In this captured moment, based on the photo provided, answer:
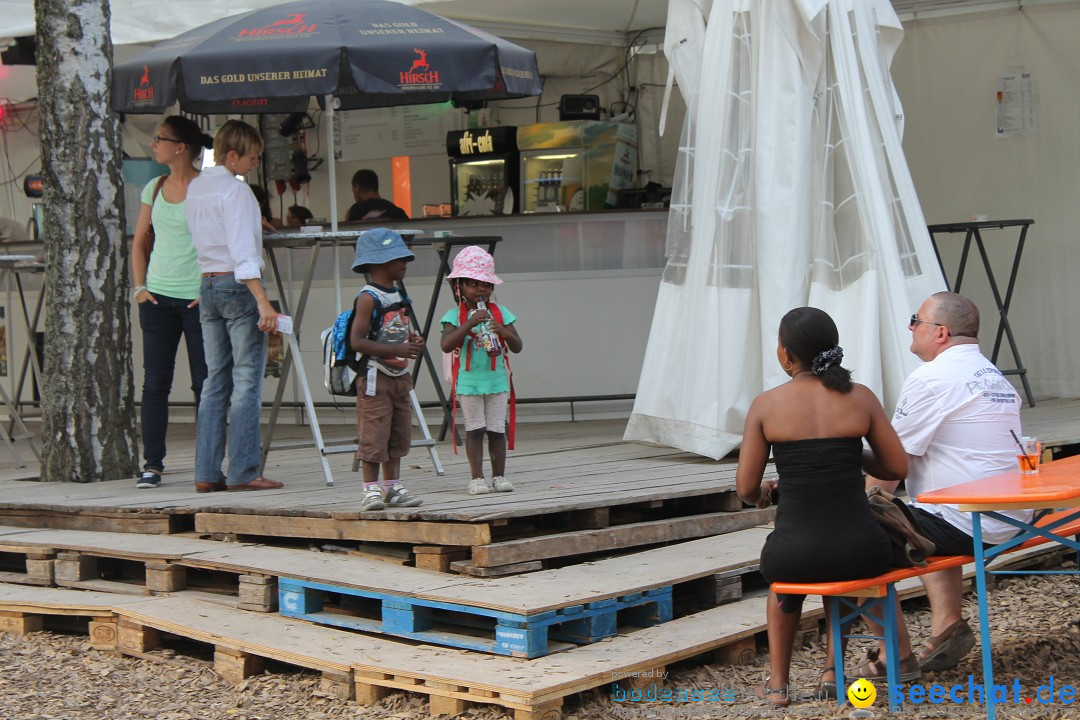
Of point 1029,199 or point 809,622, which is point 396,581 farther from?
point 1029,199

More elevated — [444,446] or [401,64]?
[401,64]

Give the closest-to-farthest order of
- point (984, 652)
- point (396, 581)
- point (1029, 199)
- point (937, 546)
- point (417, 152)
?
1. point (984, 652)
2. point (937, 546)
3. point (396, 581)
4. point (1029, 199)
5. point (417, 152)

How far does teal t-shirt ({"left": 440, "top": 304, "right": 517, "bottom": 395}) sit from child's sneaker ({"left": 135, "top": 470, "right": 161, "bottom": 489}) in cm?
198

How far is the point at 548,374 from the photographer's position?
939cm

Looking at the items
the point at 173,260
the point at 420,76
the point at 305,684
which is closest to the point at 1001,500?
the point at 305,684

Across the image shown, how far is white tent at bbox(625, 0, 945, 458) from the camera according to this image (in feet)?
20.6

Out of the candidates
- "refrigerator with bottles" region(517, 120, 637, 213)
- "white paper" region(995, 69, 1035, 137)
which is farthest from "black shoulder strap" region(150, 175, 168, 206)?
"white paper" region(995, 69, 1035, 137)

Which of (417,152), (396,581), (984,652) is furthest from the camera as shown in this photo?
(417,152)

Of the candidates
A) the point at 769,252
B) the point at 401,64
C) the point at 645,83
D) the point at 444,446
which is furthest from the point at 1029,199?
the point at 401,64

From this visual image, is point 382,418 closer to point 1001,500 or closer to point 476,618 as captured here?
point 476,618

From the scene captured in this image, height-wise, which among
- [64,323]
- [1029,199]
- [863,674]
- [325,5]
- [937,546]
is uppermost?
[325,5]

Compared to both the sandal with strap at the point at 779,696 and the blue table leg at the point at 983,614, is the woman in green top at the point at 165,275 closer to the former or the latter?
the sandal with strap at the point at 779,696

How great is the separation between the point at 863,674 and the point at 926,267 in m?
2.87

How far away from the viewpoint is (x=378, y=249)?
534 centimetres
